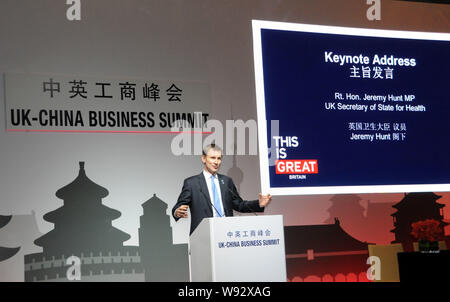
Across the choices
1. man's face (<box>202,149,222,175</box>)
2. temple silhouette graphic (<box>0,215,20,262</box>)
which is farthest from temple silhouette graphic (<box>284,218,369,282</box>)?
temple silhouette graphic (<box>0,215,20,262</box>)

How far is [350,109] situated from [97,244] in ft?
7.38

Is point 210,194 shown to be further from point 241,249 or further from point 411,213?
point 411,213

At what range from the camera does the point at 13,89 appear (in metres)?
4.34

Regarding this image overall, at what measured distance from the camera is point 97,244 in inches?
175

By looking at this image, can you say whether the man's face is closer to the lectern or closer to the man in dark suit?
the man in dark suit

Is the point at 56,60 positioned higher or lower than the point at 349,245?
higher

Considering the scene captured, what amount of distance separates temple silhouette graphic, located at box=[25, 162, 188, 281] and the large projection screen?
0.98m

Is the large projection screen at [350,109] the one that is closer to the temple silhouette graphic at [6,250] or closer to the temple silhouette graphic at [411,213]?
the temple silhouette graphic at [411,213]

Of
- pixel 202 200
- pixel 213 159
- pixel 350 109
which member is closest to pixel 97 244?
pixel 202 200

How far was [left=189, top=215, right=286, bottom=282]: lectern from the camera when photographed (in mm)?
3166

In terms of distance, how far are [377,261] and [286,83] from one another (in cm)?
173

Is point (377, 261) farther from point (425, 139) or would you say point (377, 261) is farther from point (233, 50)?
point (233, 50)

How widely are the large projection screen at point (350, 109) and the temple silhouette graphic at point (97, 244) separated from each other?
981 mm
